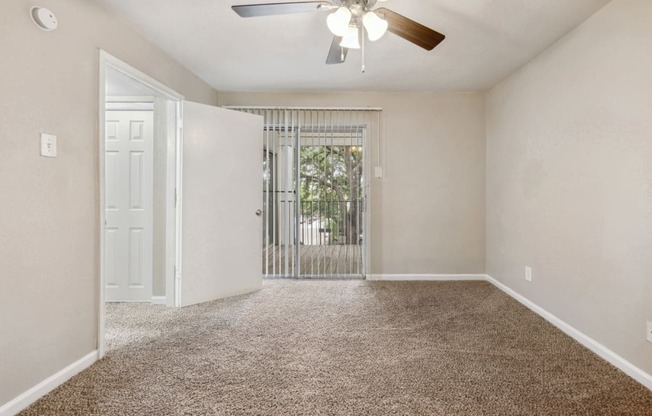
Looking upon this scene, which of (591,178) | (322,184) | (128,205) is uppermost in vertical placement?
(322,184)

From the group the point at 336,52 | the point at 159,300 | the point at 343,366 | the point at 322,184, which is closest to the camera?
the point at 343,366

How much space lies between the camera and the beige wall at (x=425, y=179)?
3984 millimetres

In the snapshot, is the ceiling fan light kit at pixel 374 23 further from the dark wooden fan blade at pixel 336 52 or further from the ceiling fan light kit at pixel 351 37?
the dark wooden fan blade at pixel 336 52

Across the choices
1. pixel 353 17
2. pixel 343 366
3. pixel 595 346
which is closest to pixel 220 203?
pixel 343 366

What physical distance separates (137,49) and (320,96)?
6.63ft

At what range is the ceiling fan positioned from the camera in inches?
66.3

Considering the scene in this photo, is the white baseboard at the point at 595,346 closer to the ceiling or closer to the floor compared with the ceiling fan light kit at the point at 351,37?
closer to the floor

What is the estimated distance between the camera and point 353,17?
6.06ft

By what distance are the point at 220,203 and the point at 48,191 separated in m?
1.62

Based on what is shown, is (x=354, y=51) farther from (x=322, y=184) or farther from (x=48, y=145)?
(x=48, y=145)

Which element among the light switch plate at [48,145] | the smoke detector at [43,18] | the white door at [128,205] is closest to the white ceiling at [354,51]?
the smoke detector at [43,18]

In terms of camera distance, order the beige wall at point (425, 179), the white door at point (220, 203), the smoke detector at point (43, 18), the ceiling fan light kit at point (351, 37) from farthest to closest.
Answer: the beige wall at point (425, 179)
the white door at point (220, 203)
the ceiling fan light kit at point (351, 37)
the smoke detector at point (43, 18)

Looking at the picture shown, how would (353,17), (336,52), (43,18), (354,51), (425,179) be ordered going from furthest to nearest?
(425,179) < (354,51) < (336,52) < (353,17) < (43,18)

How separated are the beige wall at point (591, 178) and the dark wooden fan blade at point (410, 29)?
1.16 meters
